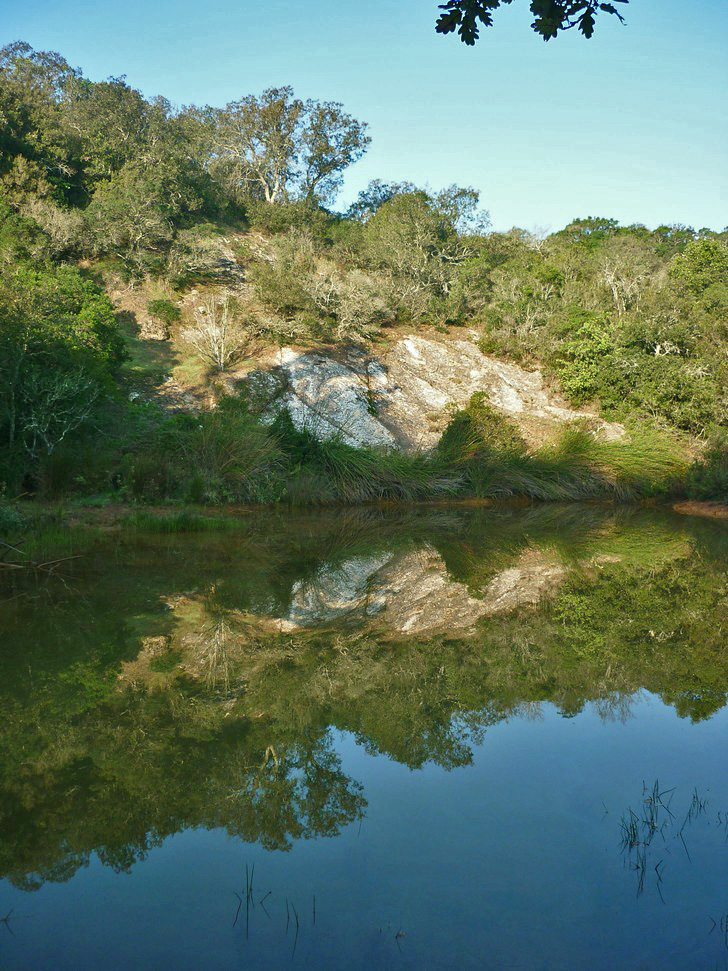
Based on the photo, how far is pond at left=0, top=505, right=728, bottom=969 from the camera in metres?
3.15

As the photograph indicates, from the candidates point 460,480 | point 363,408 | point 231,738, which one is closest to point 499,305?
point 363,408

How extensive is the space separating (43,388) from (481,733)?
1000 centimetres

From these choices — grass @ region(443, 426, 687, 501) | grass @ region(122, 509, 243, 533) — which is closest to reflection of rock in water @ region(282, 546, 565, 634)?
grass @ region(122, 509, 243, 533)

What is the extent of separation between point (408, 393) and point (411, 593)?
13.1 meters

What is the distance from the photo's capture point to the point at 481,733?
5.20 metres

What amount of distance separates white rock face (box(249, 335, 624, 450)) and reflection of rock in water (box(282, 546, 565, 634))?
716cm

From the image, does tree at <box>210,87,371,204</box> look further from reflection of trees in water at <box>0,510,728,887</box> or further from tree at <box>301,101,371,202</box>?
reflection of trees in water at <box>0,510,728,887</box>

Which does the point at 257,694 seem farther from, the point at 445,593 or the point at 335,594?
the point at 445,593

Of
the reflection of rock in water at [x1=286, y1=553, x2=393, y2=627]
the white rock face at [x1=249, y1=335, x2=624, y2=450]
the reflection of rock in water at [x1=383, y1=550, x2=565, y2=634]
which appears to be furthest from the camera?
the white rock face at [x1=249, y1=335, x2=624, y2=450]

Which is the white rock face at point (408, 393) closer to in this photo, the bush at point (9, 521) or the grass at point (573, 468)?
the grass at point (573, 468)

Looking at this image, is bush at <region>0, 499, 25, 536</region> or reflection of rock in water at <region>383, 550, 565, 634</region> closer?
reflection of rock in water at <region>383, 550, 565, 634</region>

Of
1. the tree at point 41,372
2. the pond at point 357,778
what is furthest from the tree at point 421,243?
the pond at point 357,778

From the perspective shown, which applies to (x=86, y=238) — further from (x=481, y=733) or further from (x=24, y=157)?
Result: (x=481, y=733)

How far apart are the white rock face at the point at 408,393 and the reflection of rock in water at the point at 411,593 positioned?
7157 mm
